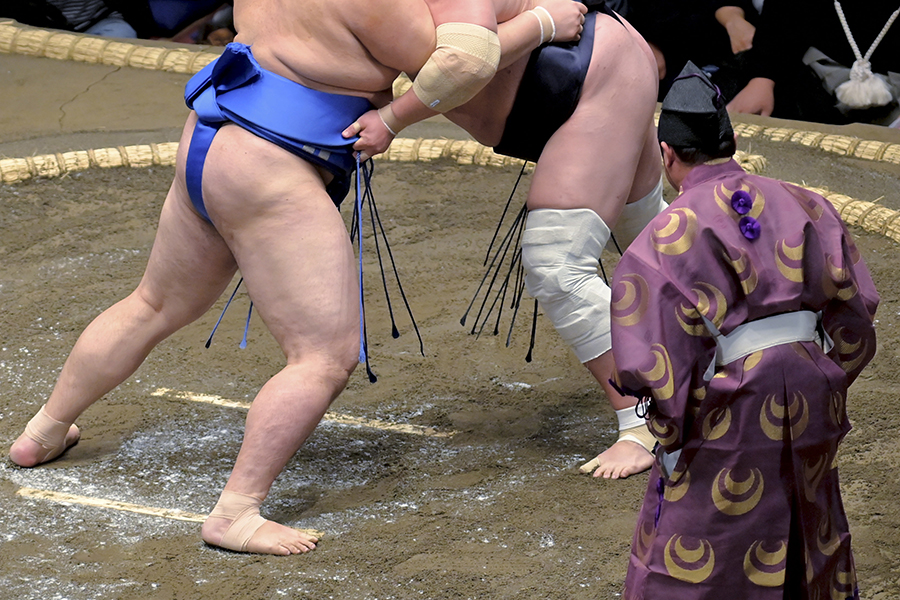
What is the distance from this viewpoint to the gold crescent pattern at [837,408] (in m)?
1.36

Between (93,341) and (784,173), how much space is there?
2.47m

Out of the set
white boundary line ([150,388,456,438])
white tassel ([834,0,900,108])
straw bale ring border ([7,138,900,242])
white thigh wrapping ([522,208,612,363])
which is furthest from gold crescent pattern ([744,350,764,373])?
white tassel ([834,0,900,108])

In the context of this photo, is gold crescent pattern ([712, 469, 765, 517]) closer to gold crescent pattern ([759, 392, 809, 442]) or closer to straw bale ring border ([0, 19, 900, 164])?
gold crescent pattern ([759, 392, 809, 442])

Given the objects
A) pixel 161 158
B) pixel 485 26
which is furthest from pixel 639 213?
pixel 161 158

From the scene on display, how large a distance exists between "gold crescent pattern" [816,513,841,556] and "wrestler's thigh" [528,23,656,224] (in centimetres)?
82

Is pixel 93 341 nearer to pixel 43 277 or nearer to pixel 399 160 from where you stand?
pixel 43 277

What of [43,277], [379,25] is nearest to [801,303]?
[379,25]

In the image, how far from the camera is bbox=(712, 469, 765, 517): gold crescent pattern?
1.33 meters

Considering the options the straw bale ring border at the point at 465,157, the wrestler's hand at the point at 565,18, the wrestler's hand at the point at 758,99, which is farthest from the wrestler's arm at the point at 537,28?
the wrestler's hand at the point at 758,99

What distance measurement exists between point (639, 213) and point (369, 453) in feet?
2.52

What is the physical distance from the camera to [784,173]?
12.0 feet

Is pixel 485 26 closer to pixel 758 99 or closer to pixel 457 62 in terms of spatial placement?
pixel 457 62

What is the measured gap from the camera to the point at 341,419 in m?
2.44

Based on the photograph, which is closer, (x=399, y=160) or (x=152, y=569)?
(x=152, y=569)
